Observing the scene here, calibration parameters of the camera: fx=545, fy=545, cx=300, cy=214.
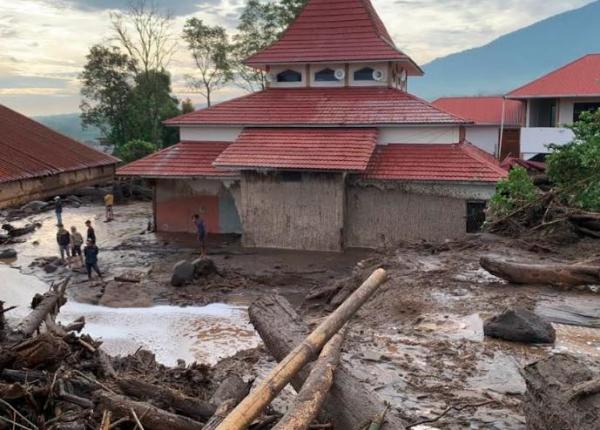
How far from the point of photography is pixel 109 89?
140ft

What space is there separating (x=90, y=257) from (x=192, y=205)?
603cm

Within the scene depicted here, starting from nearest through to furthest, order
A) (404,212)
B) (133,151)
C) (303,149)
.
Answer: (404,212) < (303,149) < (133,151)

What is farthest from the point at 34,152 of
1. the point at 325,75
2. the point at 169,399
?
the point at 325,75

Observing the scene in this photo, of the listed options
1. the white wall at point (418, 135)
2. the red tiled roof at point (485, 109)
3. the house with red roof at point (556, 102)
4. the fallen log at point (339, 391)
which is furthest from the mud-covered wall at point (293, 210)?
the red tiled roof at point (485, 109)

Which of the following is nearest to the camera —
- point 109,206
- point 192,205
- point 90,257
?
point 90,257

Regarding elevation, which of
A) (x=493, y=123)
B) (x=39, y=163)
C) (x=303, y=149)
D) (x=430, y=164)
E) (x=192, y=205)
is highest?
(x=493, y=123)

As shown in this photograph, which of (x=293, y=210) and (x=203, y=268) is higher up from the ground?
(x=293, y=210)

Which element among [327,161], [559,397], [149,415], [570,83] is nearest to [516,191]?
[327,161]

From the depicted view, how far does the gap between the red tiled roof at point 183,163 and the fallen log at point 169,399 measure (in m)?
14.2

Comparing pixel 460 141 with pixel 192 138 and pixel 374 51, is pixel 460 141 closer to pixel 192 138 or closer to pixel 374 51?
pixel 374 51

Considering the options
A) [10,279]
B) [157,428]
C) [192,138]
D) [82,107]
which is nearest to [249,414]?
[157,428]

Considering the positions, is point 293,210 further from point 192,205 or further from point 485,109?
point 485,109

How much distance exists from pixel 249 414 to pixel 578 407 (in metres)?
2.57

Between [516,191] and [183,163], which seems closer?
[516,191]
